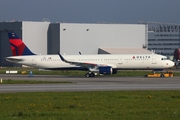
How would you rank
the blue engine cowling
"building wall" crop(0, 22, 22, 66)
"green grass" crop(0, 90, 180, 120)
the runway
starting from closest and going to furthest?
"green grass" crop(0, 90, 180, 120) → the runway → the blue engine cowling → "building wall" crop(0, 22, 22, 66)

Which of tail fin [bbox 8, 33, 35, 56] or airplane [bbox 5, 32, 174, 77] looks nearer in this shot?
airplane [bbox 5, 32, 174, 77]

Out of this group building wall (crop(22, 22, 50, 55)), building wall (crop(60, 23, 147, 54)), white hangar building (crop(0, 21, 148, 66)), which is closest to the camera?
building wall (crop(22, 22, 50, 55))

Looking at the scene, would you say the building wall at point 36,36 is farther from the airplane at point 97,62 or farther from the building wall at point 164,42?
the building wall at point 164,42

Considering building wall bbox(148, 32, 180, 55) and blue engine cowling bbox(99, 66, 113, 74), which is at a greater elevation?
building wall bbox(148, 32, 180, 55)

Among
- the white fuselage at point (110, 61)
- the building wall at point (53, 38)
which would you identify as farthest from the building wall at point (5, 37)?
the white fuselage at point (110, 61)

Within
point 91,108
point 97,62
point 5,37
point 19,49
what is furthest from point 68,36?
point 91,108

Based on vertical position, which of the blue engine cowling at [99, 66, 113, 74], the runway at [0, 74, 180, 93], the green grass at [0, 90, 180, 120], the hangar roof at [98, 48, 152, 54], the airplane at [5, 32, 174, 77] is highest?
the hangar roof at [98, 48, 152, 54]

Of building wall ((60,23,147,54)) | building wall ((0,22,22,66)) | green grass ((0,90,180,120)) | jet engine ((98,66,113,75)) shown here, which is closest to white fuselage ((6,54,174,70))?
jet engine ((98,66,113,75))

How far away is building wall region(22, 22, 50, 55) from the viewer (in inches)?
4437

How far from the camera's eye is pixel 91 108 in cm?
2323

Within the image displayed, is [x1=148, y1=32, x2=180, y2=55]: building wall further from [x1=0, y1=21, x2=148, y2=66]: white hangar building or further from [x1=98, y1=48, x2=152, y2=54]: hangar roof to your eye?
[x1=98, y1=48, x2=152, y2=54]: hangar roof

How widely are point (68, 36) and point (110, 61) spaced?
161 feet

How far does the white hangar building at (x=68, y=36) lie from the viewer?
11294 centimetres

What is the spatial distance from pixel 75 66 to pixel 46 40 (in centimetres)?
4999
